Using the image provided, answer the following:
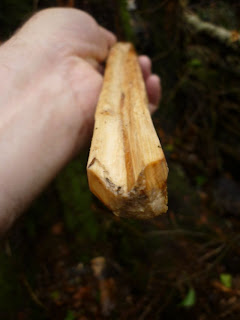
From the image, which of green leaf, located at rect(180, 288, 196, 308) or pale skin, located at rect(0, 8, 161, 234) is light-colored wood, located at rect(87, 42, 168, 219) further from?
green leaf, located at rect(180, 288, 196, 308)

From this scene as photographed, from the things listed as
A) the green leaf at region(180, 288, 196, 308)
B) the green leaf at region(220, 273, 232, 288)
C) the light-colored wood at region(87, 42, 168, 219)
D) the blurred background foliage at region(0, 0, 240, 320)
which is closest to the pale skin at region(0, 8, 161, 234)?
the light-colored wood at region(87, 42, 168, 219)

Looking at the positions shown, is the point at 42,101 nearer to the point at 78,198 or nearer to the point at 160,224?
the point at 78,198

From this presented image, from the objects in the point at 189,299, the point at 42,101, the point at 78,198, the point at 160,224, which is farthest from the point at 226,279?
the point at 42,101

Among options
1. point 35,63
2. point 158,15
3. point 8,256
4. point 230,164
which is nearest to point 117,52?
point 35,63

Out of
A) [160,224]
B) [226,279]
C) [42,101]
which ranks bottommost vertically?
[226,279]

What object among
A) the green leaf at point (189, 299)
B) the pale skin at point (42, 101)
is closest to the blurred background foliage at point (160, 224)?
the green leaf at point (189, 299)
